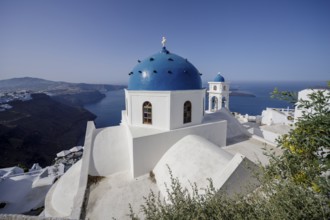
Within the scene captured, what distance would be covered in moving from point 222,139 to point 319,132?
685 centimetres

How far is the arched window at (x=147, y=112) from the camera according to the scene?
330 inches

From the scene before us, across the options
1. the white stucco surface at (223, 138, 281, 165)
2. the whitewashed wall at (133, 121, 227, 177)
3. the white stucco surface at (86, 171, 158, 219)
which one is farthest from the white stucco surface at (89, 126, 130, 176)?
the white stucco surface at (223, 138, 281, 165)

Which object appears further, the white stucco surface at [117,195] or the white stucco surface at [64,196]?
the white stucco surface at [64,196]

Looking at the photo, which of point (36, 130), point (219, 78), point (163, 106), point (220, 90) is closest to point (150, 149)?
point (163, 106)

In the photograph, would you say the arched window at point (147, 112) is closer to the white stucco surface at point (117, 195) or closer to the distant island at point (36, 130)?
the white stucco surface at point (117, 195)

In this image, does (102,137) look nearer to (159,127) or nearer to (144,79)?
(159,127)

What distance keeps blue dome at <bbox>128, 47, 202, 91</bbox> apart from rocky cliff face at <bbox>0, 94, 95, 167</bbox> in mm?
34884

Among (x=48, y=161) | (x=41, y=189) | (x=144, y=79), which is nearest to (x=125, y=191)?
(x=144, y=79)

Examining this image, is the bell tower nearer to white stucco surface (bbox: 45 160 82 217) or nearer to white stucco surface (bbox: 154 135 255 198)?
white stucco surface (bbox: 154 135 255 198)

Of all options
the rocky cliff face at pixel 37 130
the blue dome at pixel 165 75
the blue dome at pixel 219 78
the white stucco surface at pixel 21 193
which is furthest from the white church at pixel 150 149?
the rocky cliff face at pixel 37 130

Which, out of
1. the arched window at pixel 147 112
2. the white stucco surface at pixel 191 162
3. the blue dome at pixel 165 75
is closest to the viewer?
the white stucco surface at pixel 191 162

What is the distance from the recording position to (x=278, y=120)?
19312 mm

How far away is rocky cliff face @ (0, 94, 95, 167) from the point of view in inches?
1310

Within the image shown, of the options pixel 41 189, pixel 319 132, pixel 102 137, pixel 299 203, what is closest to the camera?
pixel 299 203
